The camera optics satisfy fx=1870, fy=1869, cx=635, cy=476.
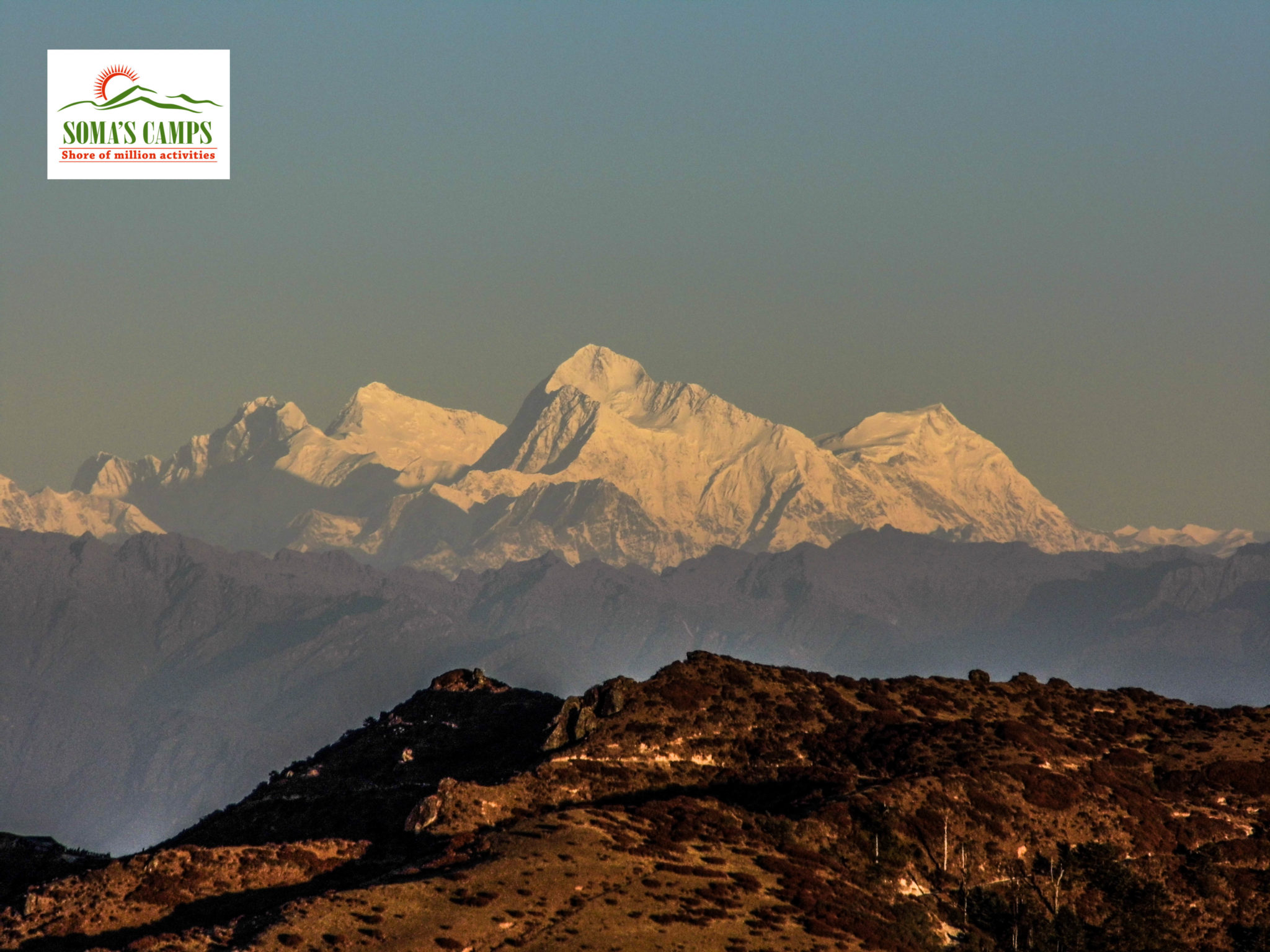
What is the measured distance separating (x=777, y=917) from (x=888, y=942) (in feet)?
24.2

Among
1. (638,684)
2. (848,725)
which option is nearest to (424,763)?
(638,684)

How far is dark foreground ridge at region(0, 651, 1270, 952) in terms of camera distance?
119 meters

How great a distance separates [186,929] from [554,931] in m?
23.7

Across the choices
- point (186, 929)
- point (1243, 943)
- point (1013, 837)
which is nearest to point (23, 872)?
point (186, 929)

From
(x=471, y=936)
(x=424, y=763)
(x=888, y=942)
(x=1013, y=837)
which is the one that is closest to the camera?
(x=471, y=936)

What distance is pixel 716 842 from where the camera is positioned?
456ft

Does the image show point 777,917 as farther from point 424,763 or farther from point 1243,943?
point 424,763

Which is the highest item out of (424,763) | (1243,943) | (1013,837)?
(424,763)

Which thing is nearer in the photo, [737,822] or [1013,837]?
[737,822]

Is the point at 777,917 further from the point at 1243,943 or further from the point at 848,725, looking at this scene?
the point at 848,725

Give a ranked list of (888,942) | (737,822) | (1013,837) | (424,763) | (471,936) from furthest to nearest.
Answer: (424,763) < (1013,837) < (737,822) < (888,942) < (471,936)

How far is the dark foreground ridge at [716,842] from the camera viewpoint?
119 meters

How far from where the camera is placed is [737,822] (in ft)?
484

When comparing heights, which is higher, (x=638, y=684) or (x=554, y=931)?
(x=638, y=684)
